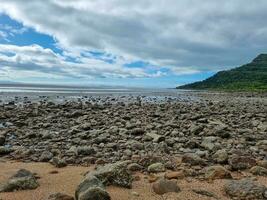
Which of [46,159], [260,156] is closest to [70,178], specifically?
[46,159]

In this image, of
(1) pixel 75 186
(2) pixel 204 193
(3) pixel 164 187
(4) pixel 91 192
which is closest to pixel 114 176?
(1) pixel 75 186

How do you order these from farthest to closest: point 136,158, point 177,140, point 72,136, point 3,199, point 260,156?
point 72,136
point 177,140
point 260,156
point 136,158
point 3,199

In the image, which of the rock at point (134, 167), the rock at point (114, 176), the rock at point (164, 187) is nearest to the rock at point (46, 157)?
the rock at point (134, 167)

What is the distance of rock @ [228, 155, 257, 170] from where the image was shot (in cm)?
906

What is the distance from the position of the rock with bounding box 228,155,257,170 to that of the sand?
82cm

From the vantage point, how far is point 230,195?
22.5 feet

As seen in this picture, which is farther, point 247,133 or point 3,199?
point 247,133

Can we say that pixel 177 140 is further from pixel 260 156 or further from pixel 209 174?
pixel 209 174

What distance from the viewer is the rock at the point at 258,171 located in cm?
862

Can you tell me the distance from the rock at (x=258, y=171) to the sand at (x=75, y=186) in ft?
1.08

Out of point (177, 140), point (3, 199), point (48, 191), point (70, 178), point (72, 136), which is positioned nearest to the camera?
→ point (3, 199)

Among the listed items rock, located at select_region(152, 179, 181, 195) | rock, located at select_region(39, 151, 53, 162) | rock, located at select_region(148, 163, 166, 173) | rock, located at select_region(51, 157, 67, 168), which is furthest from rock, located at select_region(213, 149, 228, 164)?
rock, located at select_region(39, 151, 53, 162)

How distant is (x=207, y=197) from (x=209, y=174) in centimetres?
149

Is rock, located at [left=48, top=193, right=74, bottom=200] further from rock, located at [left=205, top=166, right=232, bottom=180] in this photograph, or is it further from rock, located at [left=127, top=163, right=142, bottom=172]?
rock, located at [left=205, top=166, right=232, bottom=180]
